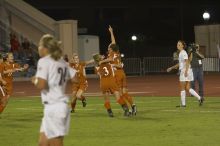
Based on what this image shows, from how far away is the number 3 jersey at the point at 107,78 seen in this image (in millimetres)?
17969

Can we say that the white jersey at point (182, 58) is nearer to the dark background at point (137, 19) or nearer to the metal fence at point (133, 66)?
the metal fence at point (133, 66)

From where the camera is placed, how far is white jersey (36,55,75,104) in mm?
8578

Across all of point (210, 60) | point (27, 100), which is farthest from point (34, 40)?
point (27, 100)

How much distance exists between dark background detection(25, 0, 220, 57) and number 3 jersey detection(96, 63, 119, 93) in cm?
4784

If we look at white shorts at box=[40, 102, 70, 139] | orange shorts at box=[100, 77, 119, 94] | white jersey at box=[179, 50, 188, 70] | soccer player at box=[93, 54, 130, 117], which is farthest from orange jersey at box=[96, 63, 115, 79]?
→ white shorts at box=[40, 102, 70, 139]

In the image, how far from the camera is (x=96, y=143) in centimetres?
1324

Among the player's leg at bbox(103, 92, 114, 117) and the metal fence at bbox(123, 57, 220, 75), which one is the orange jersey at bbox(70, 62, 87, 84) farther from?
the metal fence at bbox(123, 57, 220, 75)

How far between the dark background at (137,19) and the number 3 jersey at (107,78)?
157ft

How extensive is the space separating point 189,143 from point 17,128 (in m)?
5.12

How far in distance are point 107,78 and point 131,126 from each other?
8.22 ft

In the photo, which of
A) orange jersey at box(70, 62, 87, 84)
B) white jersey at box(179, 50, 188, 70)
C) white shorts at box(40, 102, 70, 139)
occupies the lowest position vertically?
white shorts at box(40, 102, 70, 139)

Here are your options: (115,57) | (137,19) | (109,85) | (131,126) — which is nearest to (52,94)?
(131,126)

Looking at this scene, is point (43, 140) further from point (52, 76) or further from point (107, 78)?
point (107, 78)

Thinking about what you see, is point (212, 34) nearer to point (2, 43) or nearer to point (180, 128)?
point (2, 43)
